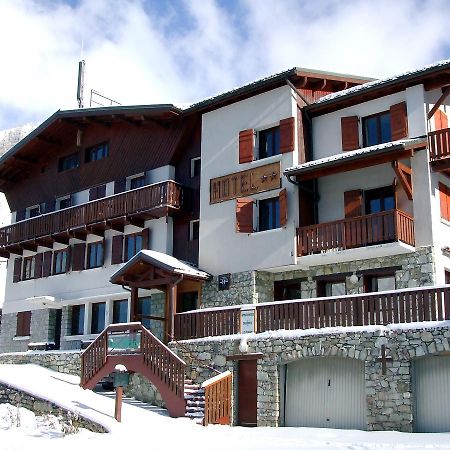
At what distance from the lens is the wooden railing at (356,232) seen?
19.2 metres

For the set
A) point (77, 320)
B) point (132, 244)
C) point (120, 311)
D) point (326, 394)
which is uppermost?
point (132, 244)

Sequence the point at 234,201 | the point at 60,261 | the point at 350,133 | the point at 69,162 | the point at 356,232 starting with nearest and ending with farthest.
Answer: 1. the point at 356,232
2. the point at 350,133
3. the point at 234,201
4. the point at 60,261
5. the point at 69,162

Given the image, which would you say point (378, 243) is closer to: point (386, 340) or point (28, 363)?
point (386, 340)

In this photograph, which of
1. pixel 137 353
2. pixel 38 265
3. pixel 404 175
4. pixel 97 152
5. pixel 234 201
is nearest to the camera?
pixel 404 175

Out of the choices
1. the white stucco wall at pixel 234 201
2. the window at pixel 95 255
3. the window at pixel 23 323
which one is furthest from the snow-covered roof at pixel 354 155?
the window at pixel 23 323

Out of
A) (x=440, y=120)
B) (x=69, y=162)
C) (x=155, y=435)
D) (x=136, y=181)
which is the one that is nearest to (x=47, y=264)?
(x=69, y=162)

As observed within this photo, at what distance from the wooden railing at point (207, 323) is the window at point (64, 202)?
11.2 m

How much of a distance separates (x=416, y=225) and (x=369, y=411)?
5822 millimetres

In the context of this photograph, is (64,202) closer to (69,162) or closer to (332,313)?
(69,162)

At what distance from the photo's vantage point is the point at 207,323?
67.3 feet

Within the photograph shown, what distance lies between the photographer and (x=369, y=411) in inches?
640

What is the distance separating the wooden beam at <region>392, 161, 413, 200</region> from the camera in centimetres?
1931

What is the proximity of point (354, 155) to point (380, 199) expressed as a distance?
75.2 inches

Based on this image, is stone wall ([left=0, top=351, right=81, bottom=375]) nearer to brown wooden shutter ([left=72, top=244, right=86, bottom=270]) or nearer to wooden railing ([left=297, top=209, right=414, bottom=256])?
brown wooden shutter ([left=72, top=244, right=86, bottom=270])
